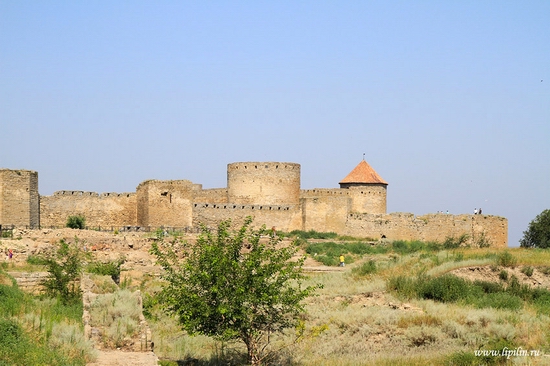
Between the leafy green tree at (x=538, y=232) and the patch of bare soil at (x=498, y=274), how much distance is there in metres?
14.1

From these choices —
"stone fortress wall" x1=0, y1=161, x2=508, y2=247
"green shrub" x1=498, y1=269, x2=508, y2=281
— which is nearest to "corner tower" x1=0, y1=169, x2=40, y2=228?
"stone fortress wall" x1=0, y1=161, x2=508, y2=247

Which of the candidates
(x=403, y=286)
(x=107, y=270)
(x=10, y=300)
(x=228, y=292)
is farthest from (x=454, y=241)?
(x=10, y=300)

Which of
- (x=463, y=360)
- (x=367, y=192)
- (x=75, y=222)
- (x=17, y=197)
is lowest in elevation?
(x=463, y=360)

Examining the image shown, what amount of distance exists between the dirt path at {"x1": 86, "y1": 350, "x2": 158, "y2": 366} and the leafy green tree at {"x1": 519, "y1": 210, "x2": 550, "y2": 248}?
24.6 m

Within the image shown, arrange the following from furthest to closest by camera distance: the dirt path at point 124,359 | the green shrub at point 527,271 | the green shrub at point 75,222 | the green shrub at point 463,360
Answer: the green shrub at point 75,222 < the green shrub at point 527,271 < the green shrub at point 463,360 < the dirt path at point 124,359

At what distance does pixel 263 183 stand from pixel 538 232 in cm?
1208

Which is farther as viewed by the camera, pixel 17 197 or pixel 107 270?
pixel 17 197

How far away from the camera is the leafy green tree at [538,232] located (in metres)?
32.3

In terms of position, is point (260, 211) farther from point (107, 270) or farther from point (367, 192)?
point (107, 270)

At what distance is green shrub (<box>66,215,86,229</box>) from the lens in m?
29.1

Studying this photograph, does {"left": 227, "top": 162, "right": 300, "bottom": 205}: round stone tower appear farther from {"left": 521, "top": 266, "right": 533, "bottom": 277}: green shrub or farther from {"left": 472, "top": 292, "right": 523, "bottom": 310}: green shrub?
{"left": 472, "top": 292, "right": 523, "bottom": 310}: green shrub

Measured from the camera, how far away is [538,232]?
32844mm

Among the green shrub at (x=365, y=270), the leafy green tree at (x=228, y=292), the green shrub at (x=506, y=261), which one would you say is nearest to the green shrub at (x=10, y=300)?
the leafy green tree at (x=228, y=292)

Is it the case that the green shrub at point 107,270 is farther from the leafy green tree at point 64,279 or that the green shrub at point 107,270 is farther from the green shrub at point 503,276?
the green shrub at point 503,276
